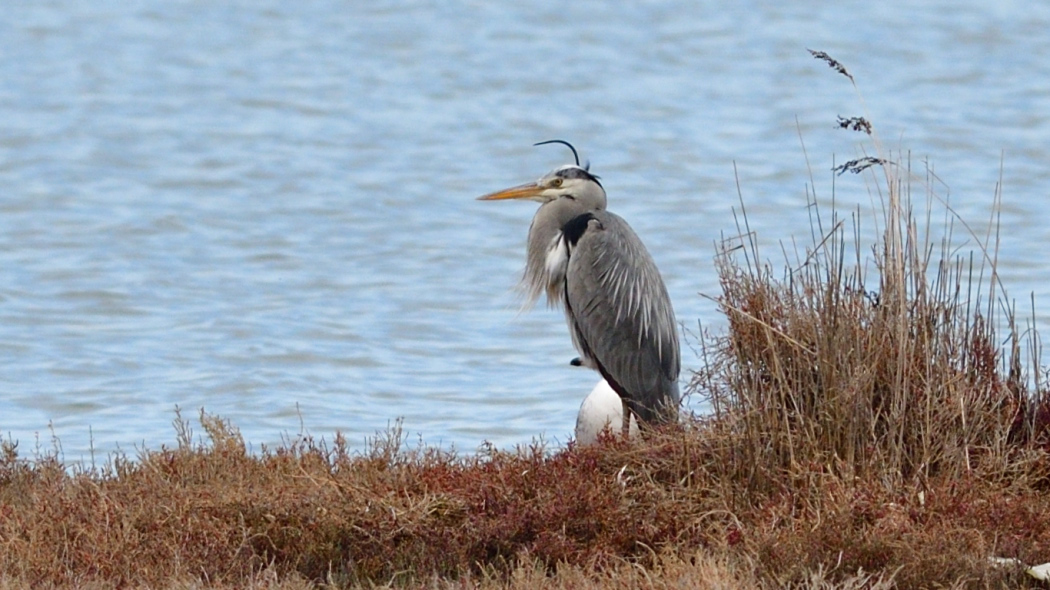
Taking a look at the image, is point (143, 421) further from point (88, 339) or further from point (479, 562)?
point (479, 562)

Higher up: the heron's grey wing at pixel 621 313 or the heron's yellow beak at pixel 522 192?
the heron's yellow beak at pixel 522 192

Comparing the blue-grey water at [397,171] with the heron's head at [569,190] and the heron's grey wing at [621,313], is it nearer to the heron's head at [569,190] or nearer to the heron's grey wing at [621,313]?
the heron's grey wing at [621,313]

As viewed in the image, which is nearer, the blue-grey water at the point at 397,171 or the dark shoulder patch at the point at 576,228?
the dark shoulder patch at the point at 576,228

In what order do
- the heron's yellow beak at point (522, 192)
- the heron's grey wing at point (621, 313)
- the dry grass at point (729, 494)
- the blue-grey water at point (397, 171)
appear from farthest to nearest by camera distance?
1. the blue-grey water at point (397, 171)
2. the heron's yellow beak at point (522, 192)
3. the heron's grey wing at point (621, 313)
4. the dry grass at point (729, 494)

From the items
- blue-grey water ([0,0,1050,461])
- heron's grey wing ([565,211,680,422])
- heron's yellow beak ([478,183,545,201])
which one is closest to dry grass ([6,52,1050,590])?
blue-grey water ([0,0,1050,461])

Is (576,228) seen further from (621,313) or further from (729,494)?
(729,494)

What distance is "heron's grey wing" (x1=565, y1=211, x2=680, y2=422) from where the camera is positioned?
7.53m

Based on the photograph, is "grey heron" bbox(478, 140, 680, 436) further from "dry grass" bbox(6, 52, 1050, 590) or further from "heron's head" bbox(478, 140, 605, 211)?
"dry grass" bbox(6, 52, 1050, 590)

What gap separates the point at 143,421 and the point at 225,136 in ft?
37.7

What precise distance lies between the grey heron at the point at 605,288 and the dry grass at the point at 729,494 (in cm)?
132

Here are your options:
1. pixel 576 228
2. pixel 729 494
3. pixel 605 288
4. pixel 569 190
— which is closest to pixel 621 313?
pixel 605 288

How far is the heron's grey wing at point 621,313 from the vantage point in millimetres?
7527

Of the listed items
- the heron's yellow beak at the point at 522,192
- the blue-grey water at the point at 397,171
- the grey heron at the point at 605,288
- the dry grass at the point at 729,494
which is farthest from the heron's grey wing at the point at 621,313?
the dry grass at the point at 729,494

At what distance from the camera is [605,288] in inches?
298
